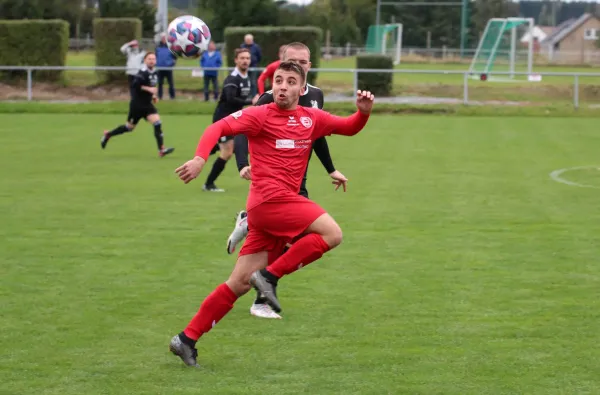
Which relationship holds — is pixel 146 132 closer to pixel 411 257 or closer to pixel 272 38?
pixel 272 38

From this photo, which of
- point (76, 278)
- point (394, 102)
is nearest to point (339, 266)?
point (76, 278)

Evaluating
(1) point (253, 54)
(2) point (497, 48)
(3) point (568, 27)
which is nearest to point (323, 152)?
(1) point (253, 54)

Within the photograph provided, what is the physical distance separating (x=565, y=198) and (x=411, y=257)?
4654 millimetres

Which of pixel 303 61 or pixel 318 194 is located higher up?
pixel 303 61

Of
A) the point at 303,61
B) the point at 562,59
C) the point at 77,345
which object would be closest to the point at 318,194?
the point at 303,61

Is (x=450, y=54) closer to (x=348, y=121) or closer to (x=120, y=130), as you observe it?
(x=120, y=130)

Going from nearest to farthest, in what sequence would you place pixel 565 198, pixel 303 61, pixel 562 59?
pixel 303 61, pixel 565 198, pixel 562 59

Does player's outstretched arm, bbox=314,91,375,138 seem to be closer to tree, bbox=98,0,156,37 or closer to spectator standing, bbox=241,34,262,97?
spectator standing, bbox=241,34,262,97

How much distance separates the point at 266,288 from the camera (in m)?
5.98

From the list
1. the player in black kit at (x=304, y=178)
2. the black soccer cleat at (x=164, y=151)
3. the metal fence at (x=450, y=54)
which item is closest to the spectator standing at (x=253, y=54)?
the black soccer cleat at (x=164, y=151)

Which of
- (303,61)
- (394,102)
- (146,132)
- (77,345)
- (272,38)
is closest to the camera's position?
(77,345)

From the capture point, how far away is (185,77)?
35344 millimetres

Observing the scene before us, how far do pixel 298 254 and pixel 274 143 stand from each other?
0.72m

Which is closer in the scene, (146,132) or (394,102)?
(146,132)
